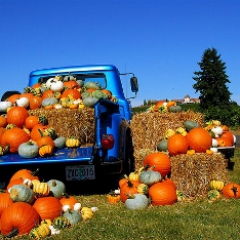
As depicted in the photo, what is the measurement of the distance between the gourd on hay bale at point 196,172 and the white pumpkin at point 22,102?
9.60 feet

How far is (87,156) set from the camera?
5.60m

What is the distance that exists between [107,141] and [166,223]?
155cm

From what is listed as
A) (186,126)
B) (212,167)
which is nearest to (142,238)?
(212,167)

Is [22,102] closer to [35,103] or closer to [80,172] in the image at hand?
[35,103]

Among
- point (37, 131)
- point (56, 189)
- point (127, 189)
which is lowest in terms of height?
point (127, 189)

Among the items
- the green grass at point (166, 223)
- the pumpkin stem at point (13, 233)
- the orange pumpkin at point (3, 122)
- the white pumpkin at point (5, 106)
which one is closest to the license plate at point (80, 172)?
the green grass at point (166, 223)

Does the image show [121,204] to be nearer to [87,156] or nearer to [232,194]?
[87,156]

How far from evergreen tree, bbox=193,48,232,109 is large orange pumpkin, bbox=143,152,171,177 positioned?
5856cm

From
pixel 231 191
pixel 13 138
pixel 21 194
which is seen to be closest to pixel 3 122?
pixel 13 138

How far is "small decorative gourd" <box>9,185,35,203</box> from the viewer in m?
4.91

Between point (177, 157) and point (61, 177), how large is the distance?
1.83 meters

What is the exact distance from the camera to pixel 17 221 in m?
4.63

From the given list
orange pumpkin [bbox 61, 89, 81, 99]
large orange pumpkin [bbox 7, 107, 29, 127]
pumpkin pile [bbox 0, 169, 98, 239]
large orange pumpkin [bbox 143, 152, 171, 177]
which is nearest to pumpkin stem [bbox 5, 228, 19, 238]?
pumpkin pile [bbox 0, 169, 98, 239]

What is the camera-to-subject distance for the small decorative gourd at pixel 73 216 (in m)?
4.91
